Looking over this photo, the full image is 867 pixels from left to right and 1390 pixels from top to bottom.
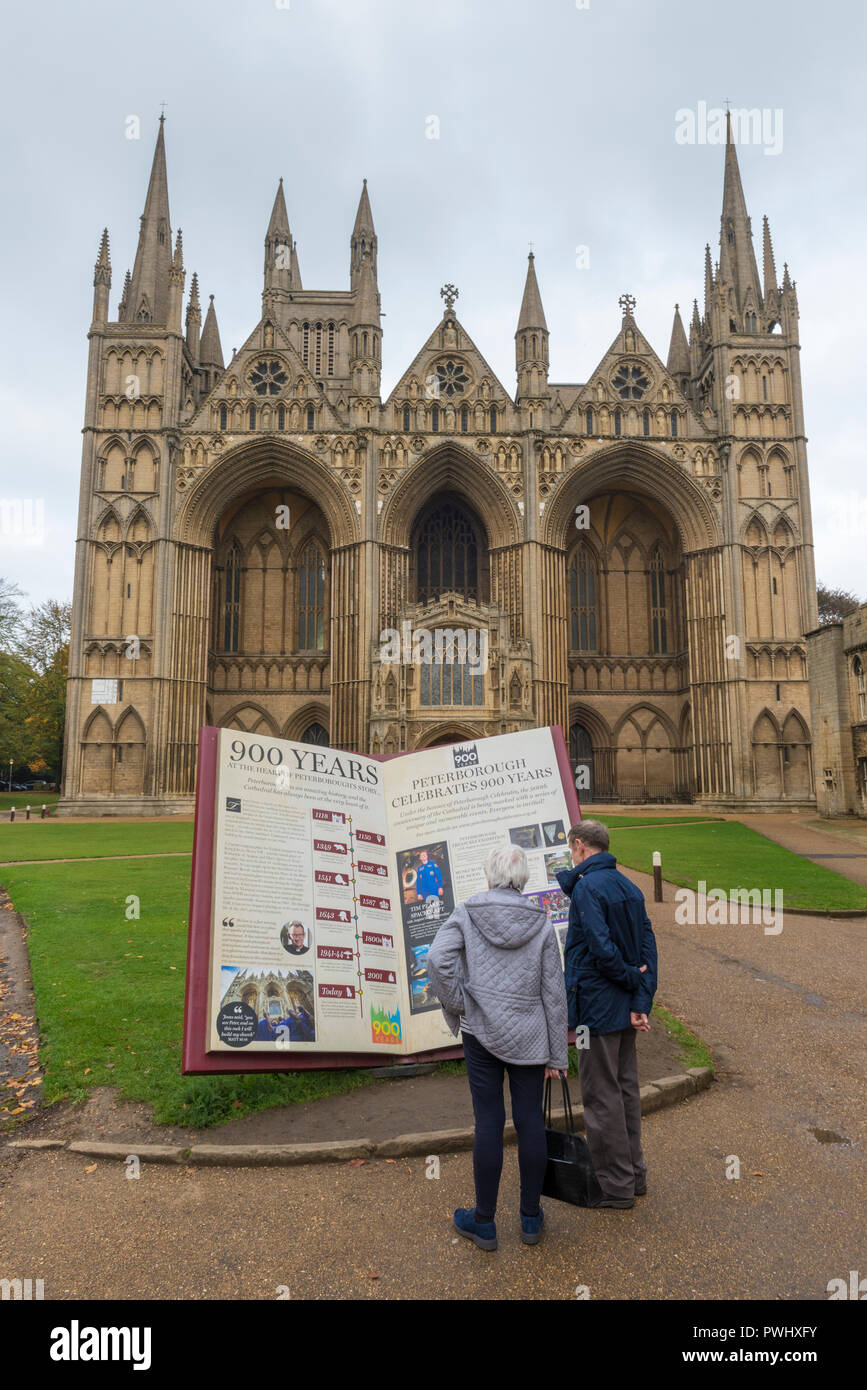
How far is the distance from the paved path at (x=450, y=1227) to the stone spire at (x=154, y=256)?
140 feet

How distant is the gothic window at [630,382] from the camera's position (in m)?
39.3

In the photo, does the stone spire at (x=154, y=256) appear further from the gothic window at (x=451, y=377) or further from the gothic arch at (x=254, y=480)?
the gothic window at (x=451, y=377)

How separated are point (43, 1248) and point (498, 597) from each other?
114 ft

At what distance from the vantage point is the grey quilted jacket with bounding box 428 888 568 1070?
3861mm

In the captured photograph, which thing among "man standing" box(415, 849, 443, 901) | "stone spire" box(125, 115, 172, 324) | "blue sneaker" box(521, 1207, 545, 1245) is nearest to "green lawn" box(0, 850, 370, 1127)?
"man standing" box(415, 849, 443, 901)

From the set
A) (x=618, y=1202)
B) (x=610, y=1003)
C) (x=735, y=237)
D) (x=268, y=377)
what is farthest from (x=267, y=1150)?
(x=735, y=237)

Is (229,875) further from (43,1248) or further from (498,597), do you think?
(498,597)

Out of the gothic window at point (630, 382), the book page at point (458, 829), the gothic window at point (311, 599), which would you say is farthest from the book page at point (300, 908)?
the gothic window at point (630, 382)

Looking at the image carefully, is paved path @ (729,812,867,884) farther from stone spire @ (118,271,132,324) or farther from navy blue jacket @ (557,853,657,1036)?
stone spire @ (118,271,132,324)

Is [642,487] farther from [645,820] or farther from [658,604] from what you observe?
[645,820]

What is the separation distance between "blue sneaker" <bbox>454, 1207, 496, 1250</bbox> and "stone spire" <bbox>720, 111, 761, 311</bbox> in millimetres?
45918

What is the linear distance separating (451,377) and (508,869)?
3883cm
